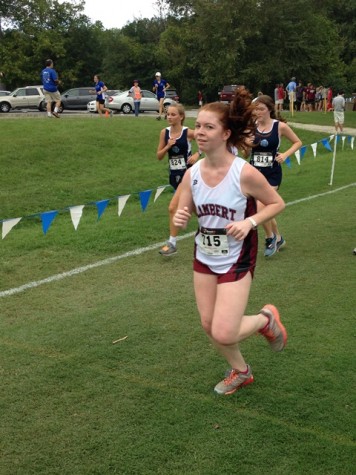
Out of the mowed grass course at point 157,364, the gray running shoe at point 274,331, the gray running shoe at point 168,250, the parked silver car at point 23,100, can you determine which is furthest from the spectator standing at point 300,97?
the gray running shoe at point 274,331

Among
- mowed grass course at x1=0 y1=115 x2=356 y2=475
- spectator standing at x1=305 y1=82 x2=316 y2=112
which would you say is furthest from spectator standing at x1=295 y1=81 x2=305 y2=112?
mowed grass course at x1=0 y1=115 x2=356 y2=475

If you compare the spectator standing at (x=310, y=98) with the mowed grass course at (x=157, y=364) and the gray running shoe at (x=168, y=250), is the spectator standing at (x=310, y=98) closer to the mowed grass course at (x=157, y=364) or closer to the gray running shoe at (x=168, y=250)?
the mowed grass course at (x=157, y=364)

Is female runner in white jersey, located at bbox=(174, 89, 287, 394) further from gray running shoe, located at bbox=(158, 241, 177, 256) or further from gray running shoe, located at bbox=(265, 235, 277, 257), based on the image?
gray running shoe, located at bbox=(158, 241, 177, 256)

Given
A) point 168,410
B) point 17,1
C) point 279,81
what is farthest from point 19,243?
point 17,1

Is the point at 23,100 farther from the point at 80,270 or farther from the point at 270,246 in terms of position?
the point at 270,246

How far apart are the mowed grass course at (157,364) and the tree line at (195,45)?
3470 centimetres

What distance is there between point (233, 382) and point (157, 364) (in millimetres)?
719

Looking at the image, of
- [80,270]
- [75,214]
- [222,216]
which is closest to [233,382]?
[222,216]

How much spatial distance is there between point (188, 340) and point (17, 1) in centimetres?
6003

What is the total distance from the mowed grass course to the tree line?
34.7 metres

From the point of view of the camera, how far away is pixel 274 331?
4.29 meters

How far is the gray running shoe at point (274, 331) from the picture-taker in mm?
4234

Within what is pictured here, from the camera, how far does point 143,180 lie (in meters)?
14.5

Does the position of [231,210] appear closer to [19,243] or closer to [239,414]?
[239,414]
